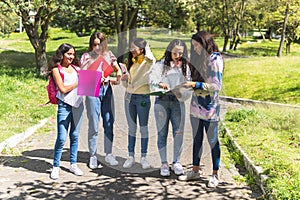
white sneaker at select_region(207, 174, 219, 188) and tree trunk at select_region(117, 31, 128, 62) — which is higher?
tree trunk at select_region(117, 31, 128, 62)

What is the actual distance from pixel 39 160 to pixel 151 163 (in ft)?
5.48

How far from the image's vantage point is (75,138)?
5523 millimetres

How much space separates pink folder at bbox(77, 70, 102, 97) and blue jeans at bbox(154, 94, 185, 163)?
0.81m

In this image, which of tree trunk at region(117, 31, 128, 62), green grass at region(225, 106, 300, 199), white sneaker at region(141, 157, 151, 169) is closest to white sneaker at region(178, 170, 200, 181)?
white sneaker at region(141, 157, 151, 169)

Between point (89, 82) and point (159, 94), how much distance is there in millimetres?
926

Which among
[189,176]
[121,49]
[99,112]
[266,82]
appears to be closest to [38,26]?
[266,82]

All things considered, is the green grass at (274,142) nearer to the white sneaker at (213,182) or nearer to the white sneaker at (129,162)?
the white sneaker at (213,182)

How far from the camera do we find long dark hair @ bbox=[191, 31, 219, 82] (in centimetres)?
482

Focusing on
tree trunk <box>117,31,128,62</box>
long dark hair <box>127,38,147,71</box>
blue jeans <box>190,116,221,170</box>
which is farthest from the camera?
tree trunk <box>117,31,128,62</box>

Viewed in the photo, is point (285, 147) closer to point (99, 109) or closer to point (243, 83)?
point (99, 109)

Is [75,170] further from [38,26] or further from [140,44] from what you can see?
[38,26]

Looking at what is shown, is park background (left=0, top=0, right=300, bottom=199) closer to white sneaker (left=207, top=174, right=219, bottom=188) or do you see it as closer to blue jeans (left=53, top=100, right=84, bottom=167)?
white sneaker (left=207, top=174, right=219, bottom=188)

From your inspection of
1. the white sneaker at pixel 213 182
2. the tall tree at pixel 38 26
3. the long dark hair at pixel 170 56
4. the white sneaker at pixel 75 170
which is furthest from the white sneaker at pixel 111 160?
the tall tree at pixel 38 26

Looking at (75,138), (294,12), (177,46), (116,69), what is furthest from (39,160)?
(294,12)
